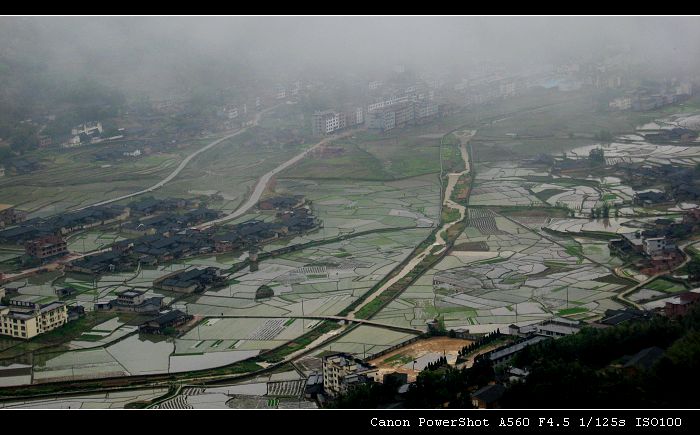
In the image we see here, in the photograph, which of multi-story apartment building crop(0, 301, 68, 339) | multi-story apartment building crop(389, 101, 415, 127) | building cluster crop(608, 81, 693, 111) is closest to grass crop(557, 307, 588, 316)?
multi-story apartment building crop(0, 301, 68, 339)

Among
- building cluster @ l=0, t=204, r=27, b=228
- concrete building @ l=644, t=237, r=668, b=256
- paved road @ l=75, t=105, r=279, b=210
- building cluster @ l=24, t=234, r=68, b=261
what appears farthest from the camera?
paved road @ l=75, t=105, r=279, b=210

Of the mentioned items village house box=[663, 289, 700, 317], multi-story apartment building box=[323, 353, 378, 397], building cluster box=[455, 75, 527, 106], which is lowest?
multi-story apartment building box=[323, 353, 378, 397]

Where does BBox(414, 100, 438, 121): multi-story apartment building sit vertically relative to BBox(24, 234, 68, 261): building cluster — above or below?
above

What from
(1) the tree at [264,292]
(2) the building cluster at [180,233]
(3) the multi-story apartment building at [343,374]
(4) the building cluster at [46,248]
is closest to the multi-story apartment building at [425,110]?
(2) the building cluster at [180,233]

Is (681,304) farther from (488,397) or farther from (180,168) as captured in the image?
(180,168)

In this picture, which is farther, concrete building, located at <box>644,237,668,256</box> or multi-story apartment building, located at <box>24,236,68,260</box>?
multi-story apartment building, located at <box>24,236,68,260</box>

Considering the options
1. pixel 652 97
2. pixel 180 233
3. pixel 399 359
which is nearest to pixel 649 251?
pixel 399 359

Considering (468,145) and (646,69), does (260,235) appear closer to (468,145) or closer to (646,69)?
(468,145)

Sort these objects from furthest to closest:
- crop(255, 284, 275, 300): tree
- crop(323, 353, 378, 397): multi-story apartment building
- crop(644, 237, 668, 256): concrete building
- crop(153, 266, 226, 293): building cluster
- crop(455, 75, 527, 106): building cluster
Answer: crop(455, 75, 527, 106): building cluster
crop(644, 237, 668, 256): concrete building
crop(153, 266, 226, 293): building cluster
crop(255, 284, 275, 300): tree
crop(323, 353, 378, 397): multi-story apartment building

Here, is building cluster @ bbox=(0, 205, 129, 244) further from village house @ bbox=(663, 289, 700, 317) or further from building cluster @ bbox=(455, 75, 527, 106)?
building cluster @ bbox=(455, 75, 527, 106)
